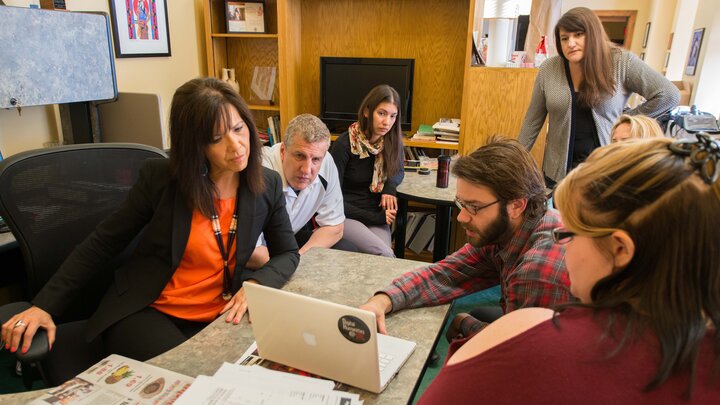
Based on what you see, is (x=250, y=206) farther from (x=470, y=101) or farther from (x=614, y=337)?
(x=470, y=101)

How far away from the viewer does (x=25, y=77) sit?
1.98m

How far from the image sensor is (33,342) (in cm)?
119

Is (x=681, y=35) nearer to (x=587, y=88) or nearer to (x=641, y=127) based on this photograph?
(x=587, y=88)

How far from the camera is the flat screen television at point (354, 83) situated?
357cm

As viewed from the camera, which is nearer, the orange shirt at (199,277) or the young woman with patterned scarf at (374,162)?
the orange shirt at (199,277)

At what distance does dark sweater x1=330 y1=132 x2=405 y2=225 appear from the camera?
2.75 metres

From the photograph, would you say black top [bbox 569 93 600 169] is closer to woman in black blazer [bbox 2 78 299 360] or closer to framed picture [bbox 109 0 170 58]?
woman in black blazer [bbox 2 78 299 360]

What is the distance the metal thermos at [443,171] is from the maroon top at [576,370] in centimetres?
211

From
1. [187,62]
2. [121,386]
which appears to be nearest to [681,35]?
[187,62]

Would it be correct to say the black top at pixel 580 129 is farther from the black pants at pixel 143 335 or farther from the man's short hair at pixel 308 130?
the black pants at pixel 143 335

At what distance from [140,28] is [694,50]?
518cm

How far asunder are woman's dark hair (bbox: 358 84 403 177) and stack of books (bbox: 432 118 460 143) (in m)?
0.69

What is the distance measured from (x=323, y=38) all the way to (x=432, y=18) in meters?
0.85

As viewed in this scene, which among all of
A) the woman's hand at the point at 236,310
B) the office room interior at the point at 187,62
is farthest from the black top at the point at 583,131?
the woman's hand at the point at 236,310
